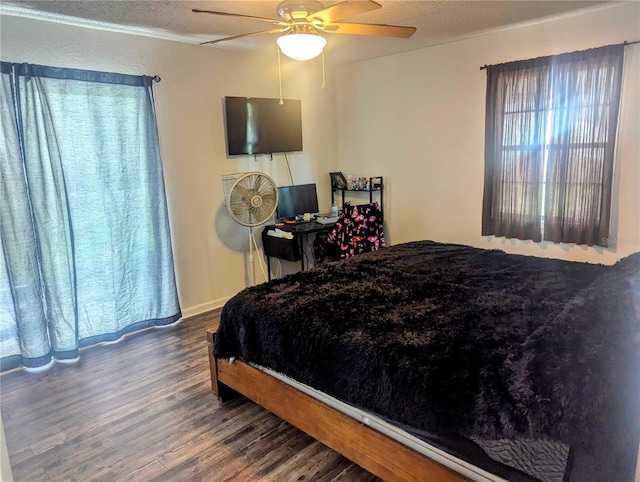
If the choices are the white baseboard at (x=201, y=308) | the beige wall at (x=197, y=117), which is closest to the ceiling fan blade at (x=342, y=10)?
the beige wall at (x=197, y=117)

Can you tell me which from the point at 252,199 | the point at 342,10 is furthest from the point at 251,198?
the point at 342,10

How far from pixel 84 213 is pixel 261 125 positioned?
1.81m

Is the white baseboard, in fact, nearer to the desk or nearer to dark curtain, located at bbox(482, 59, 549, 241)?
the desk

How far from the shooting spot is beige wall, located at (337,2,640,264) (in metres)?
3.15

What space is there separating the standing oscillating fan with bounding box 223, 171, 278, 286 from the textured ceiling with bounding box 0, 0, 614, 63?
116cm

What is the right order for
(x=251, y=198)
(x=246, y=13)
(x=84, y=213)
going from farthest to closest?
1. (x=251, y=198)
2. (x=84, y=213)
3. (x=246, y=13)

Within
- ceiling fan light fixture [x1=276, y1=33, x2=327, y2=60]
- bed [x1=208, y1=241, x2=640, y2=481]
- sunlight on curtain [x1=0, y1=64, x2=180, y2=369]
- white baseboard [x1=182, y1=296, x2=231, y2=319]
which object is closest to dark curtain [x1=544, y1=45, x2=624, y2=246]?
bed [x1=208, y1=241, x2=640, y2=481]

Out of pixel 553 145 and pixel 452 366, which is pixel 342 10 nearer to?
pixel 452 366

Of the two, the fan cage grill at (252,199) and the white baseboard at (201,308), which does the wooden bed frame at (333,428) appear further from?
the white baseboard at (201,308)

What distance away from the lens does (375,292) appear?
2449mm

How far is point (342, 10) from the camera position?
2.15 meters

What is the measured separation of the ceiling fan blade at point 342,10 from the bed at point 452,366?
1448 millimetres

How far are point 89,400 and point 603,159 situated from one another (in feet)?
12.7

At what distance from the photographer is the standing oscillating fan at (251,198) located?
12.0 ft
